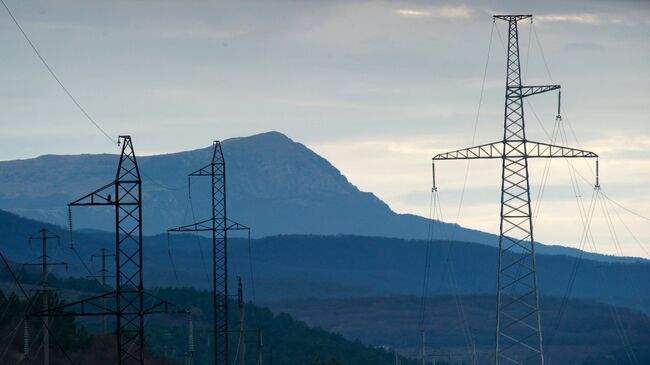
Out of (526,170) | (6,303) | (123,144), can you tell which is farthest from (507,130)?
(6,303)

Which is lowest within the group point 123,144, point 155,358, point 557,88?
point 155,358

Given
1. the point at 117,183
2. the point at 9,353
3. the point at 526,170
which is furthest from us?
the point at 9,353

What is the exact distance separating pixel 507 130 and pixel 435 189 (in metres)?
5.71

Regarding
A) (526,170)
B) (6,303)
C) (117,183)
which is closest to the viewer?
(117,183)

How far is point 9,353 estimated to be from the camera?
126938 millimetres

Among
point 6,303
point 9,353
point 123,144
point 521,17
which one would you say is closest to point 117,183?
point 123,144

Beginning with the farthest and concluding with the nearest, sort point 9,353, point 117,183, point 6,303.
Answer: point 6,303
point 9,353
point 117,183

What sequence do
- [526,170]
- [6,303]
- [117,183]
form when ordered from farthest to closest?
[6,303]
[526,170]
[117,183]

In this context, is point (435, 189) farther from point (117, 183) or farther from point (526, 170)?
point (117, 183)

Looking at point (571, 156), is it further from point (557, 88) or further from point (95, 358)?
point (95, 358)

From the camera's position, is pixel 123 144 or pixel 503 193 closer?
pixel 123 144

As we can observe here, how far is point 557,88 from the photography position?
334 feet

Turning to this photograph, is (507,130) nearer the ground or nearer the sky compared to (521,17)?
nearer the ground

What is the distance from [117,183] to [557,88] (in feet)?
139
